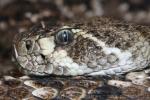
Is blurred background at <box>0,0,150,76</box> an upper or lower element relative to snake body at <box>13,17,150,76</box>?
upper

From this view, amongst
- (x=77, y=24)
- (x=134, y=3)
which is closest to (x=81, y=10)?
(x=134, y=3)

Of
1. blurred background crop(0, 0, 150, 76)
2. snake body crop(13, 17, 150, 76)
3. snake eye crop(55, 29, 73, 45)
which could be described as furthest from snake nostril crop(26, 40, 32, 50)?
blurred background crop(0, 0, 150, 76)

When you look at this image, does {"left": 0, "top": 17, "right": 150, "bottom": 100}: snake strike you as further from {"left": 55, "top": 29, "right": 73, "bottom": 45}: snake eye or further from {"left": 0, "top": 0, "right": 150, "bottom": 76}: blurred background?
{"left": 0, "top": 0, "right": 150, "bottom": 76}: blurred background

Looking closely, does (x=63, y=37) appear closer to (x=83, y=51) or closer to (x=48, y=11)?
(x=83, y=51)

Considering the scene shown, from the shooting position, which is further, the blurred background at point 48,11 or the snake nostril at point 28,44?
the blurred background at point 48,11

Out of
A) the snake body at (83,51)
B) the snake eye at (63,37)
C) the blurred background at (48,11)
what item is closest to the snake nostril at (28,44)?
the snake body at (83,51)

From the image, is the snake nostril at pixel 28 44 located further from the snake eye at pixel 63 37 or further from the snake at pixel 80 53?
the snake eye at pixel 63 37
